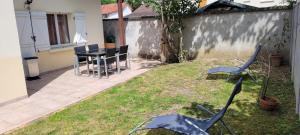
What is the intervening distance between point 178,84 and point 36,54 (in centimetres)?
555

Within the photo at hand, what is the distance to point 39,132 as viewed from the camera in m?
4.32

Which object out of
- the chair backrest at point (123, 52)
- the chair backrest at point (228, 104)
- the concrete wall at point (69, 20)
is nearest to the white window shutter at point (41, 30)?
the concrete wall at point (69, 20)

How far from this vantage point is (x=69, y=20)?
1068cm

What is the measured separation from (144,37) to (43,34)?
4.59 m

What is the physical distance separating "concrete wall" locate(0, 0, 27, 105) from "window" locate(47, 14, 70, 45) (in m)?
4.40

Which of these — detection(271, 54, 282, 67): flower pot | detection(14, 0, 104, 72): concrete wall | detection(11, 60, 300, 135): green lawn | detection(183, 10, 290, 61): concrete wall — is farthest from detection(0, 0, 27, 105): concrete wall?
detection(271, 54, 282, 67): flower pot

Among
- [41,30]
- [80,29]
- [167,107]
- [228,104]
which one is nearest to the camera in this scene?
[228,104]

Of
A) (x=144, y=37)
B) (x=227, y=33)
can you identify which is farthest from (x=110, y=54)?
(x=227, y=33)

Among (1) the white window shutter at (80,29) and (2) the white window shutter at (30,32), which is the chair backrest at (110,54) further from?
(1) the white window shutter at (80,29)

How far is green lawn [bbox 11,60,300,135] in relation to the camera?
423 centimetres

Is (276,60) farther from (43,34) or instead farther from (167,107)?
(43,34)

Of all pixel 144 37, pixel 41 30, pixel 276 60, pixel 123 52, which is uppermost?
pixel 41 30

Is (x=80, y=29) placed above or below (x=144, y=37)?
above

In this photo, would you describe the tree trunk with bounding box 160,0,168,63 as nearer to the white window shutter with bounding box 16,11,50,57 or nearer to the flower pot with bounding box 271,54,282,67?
the flower pot with bounding box 271,54,282,67
